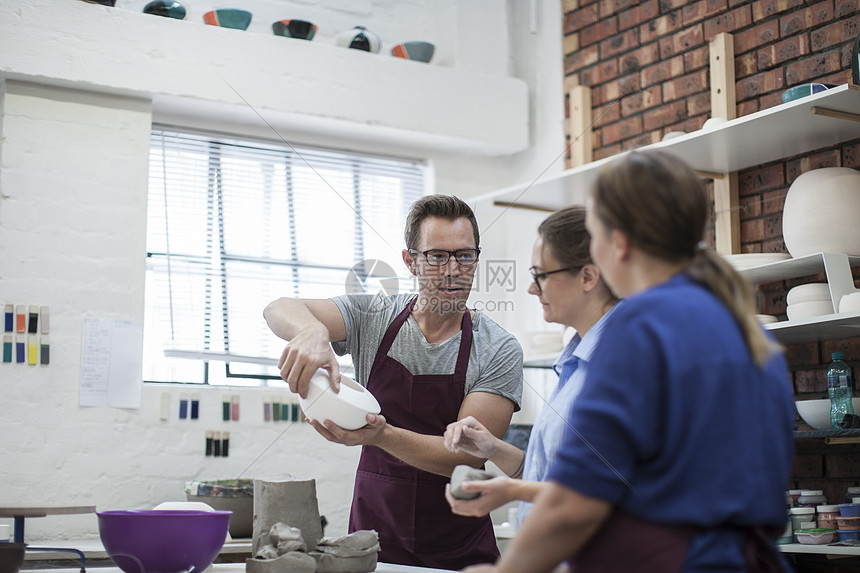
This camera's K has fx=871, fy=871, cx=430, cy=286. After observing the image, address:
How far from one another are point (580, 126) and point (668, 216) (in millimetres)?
3114

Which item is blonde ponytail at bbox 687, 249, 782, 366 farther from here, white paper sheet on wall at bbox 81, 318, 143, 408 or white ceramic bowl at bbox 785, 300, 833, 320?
white paper sheet on wall at bbox 81, 318, 143, 408

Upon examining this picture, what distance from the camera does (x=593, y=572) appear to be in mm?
929

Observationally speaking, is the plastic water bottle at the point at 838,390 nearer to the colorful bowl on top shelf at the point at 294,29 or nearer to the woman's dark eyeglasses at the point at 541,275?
the woman's dark eyeglasses at the point at 541,275

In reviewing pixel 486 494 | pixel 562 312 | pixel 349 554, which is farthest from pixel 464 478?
pixel 562 312

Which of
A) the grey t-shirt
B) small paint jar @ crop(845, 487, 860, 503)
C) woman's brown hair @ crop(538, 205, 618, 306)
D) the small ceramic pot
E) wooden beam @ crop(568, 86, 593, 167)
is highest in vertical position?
wooden beam @ crop(568, 86, 593, 167)

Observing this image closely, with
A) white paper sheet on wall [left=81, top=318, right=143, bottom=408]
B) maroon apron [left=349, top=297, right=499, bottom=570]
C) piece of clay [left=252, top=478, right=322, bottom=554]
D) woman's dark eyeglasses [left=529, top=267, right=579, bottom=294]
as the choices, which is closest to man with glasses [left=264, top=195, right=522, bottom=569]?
maroon apron [left=349, top=297, right=499, bottom=570]

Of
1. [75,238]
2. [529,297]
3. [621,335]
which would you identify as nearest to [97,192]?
[75,238]

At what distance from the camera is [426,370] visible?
6.96 ft

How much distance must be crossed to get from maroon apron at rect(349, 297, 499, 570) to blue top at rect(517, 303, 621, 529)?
0.44 metres

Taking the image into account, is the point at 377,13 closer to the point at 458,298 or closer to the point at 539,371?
the point at 539,371

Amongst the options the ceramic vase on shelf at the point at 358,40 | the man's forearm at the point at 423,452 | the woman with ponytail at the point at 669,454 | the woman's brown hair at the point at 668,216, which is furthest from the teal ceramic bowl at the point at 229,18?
the woman with ponytail at the point at 669,454

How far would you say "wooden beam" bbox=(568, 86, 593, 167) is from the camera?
392 cm

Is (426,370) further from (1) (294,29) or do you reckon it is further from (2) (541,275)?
(1) (294,29)

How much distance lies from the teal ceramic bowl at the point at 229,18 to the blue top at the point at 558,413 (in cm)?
265
